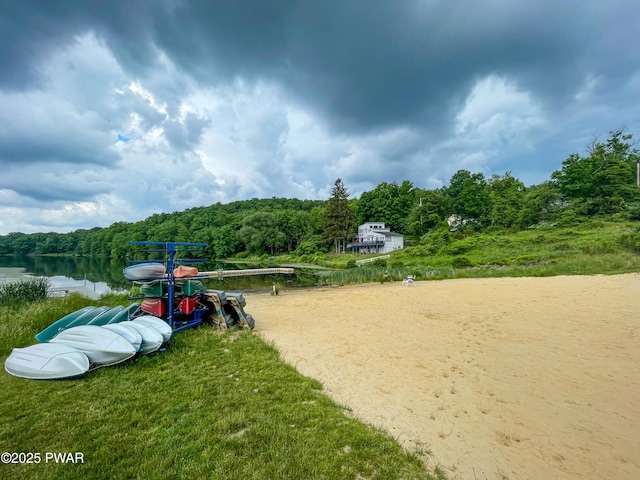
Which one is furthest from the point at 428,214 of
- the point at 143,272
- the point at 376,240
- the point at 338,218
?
the point at 143,272

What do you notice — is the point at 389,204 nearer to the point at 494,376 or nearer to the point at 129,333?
the point at 494,376

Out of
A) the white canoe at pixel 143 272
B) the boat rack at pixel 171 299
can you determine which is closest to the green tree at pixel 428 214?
the boat rack at pixel 171 299

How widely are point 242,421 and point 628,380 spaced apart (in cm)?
637

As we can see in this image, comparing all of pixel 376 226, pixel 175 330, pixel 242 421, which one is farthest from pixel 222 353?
pixel 376 226

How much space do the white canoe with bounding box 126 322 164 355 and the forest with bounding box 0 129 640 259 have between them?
39633 mm

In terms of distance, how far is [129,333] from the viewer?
195 inches

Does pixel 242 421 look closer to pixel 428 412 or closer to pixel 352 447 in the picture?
pixel 352 447

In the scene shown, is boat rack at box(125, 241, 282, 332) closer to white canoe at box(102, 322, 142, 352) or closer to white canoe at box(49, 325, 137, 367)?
white canoe at box(102, 322, 142, 352)

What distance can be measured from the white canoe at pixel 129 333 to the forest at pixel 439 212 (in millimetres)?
39939

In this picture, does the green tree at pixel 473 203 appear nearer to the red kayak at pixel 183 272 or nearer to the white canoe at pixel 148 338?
the red kayak at pixel 183 272

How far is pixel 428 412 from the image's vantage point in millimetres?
3828

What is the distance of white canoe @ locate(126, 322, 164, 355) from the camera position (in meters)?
4.91

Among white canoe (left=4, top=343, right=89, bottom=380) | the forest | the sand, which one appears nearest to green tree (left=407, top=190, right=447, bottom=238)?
the forest

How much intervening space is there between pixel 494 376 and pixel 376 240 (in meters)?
42.8
